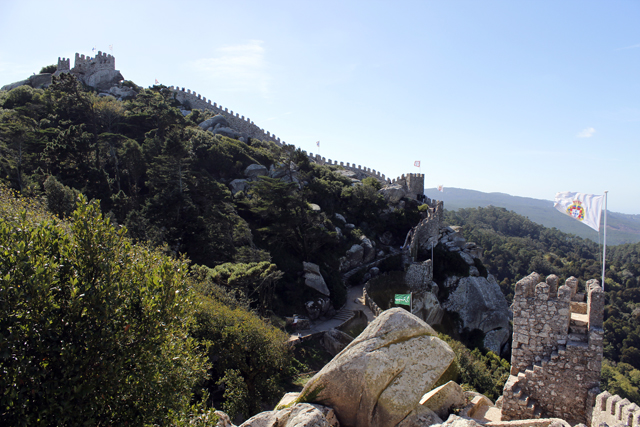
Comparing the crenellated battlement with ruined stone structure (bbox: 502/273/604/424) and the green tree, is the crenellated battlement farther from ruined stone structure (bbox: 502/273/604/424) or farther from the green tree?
ruined stone structure (bbox: 502/273/604/424)

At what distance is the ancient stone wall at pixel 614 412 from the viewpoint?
811 cm

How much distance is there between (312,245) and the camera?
102ft

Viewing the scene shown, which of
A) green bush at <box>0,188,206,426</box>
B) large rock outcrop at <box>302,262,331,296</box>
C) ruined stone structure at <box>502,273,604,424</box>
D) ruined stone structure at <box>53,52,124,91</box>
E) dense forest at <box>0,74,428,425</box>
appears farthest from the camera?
ruined stone structure at <box>53,52,124,91</box>

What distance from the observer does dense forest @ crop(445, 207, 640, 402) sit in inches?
2008

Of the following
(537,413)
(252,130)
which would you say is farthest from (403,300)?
(252,130)

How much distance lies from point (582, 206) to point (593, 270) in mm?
85005

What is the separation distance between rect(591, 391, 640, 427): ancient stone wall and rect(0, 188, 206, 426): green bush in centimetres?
1037

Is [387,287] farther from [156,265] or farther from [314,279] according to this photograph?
[156,265]

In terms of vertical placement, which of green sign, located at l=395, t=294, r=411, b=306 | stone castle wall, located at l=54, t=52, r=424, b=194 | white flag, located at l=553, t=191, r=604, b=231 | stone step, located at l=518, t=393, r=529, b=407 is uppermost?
stone castle wall, located at l=54, t=52, r=424, b=194

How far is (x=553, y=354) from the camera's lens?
10.5m

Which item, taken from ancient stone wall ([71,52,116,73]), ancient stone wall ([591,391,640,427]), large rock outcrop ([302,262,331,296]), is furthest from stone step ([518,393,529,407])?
ancient stone wall ([71,52,116,73])

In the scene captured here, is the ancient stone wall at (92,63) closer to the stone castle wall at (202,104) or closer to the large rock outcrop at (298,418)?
the stone castle wall at (202,104)

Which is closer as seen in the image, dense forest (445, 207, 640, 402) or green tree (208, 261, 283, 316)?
green tree (208, 261, 283, 316)

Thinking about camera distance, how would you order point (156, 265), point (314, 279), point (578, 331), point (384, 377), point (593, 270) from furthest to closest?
point (593, 270) → point (314, 279) → point (156, 265) → point (578, 331) → point (384, 377)
